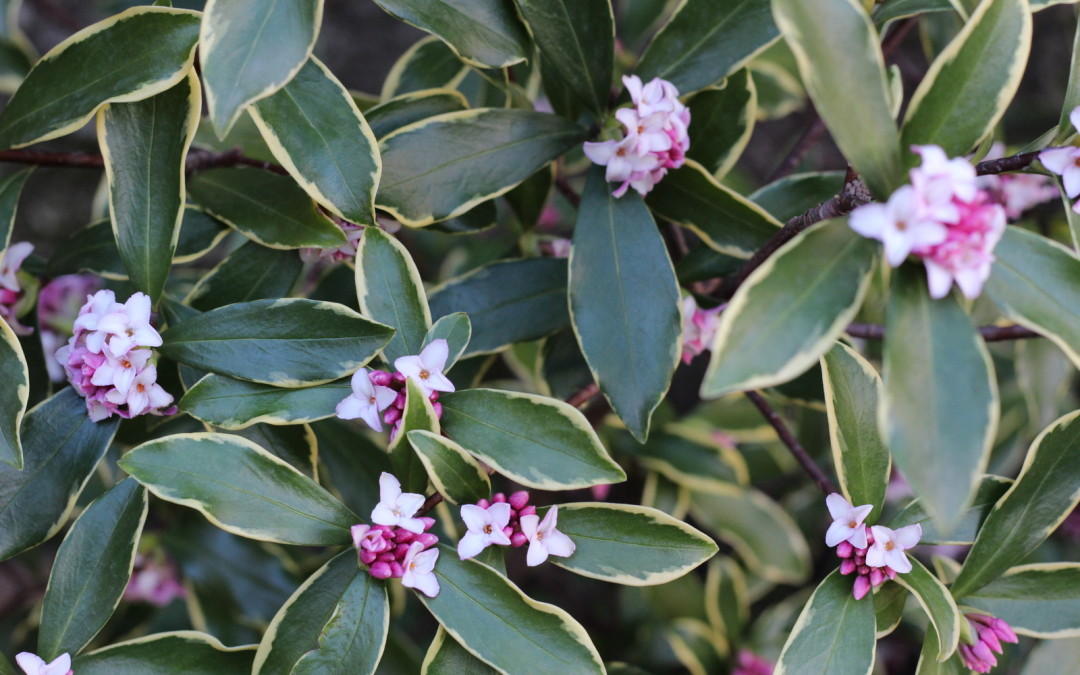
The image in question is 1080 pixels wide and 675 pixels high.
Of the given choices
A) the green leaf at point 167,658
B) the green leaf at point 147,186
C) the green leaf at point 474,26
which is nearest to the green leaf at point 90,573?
the green leaf at point 167,658

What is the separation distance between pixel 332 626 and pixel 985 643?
703 millimetres

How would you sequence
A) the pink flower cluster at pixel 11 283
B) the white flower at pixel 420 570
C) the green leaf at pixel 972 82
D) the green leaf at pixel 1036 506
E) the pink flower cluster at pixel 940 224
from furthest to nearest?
the pink flower cluster at pixel 11 283
the green leaf at pixel 1036 506
the white flower at pixel 420 570
the green leaf at pixel 972 82
the pink flower cluster at pixel 940 224

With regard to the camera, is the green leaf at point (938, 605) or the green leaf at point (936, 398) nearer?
the green leaf at point (936, 398)

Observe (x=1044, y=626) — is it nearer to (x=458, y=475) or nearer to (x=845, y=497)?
(x=845, y=497)

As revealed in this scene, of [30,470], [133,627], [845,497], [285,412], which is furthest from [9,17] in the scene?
[845,497]

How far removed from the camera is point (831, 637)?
2.97 ft

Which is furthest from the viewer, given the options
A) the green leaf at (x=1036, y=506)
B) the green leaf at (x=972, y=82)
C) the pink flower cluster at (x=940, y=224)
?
the green leaf at (x=1036, y=506)

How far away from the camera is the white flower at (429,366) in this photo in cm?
86

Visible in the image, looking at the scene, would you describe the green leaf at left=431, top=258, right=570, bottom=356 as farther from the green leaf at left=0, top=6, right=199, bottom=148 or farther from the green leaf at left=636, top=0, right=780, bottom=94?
the green leaf at left=0, top=6, right=199, bottom=148

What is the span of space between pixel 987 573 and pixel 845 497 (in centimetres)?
19

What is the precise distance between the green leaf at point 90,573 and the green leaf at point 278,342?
18cm

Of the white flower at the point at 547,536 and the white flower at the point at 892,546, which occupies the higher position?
the white flower at the point at 892,546

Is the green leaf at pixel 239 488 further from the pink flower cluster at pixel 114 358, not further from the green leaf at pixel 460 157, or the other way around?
the green leaf at pixel 460 157

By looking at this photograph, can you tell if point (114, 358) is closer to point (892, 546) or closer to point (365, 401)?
point (365, 401)
